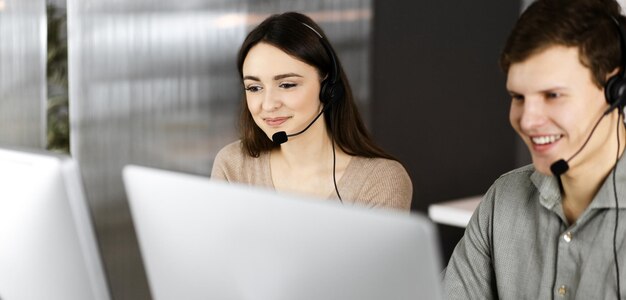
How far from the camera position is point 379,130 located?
163 inches

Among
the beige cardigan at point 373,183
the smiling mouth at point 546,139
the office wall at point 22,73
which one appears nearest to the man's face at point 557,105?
the smiling mouth at point 546,139

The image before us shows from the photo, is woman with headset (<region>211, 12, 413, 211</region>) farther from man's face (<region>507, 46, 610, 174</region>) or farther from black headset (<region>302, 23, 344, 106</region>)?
man's face (<region>507, 46, 610, 174</region>)

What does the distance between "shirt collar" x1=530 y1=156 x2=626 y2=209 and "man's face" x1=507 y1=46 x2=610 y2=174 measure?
52 mm

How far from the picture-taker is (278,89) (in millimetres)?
2146

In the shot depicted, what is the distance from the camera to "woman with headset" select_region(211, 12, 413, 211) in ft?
7.04

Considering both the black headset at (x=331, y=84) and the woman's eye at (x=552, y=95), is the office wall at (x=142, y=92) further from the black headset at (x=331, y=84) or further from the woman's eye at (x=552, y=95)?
the woman's eye at (x=552, y=95)

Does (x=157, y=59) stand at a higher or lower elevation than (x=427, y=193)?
higher

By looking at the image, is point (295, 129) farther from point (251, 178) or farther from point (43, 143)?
point (43, 143)

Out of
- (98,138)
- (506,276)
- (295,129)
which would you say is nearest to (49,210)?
(506,276)

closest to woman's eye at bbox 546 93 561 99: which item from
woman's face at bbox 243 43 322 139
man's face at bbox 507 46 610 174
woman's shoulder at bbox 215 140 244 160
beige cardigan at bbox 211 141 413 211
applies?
man's face at bbox 507 46 610 174

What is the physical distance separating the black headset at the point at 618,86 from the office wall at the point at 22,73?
2640 millimetres

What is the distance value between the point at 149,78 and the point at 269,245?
2.77 meters

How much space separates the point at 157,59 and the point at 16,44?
23.5 inches

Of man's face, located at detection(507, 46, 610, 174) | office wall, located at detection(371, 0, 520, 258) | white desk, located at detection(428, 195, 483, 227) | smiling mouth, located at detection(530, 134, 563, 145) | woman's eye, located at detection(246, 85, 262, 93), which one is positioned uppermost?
man's face, located at detection(507, 46, 610, 174)
